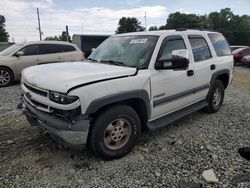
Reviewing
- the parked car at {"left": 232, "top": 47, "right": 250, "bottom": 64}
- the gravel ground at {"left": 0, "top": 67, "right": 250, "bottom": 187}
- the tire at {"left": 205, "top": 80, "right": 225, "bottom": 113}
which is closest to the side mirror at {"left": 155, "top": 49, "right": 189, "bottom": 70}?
the gravel ground at {"left": 0, "top": 67, "right": 250, "bottom": 187}

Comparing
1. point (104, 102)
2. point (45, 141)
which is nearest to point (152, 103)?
point (104, 102)

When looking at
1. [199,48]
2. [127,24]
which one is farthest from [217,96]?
[127,24]

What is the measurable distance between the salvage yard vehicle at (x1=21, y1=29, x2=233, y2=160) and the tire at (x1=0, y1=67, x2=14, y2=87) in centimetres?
558

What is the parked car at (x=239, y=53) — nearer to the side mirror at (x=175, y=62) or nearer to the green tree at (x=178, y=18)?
the side mirror at (x=175, y=62)

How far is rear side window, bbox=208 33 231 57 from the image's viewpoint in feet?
17.9

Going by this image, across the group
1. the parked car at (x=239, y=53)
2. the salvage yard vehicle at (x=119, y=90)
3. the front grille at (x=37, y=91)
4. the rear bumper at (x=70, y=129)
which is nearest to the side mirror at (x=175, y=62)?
the salvage yard vehicle at (x=119, y=90)

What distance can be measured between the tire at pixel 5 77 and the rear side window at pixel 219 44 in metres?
7.04

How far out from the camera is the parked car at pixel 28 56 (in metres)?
8.98

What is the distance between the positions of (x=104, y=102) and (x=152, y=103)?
97 cm

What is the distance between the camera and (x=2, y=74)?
8.92 metres

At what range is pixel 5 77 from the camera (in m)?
8.97

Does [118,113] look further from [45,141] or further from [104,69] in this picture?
[45,141]

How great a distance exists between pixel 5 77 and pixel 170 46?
22.8 feet

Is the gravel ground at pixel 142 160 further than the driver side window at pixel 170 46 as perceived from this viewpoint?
No
